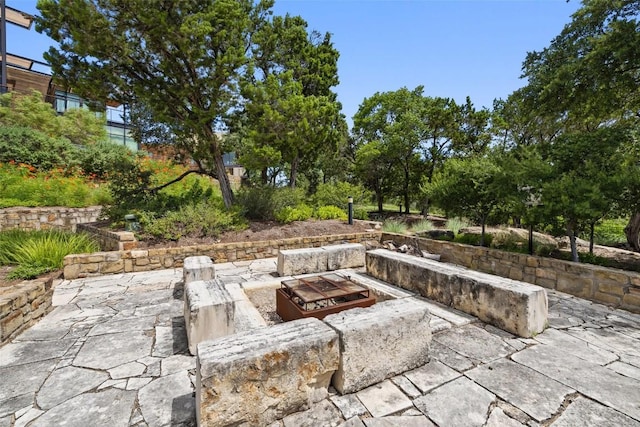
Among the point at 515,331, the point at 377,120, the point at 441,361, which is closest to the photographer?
the point at 441,361

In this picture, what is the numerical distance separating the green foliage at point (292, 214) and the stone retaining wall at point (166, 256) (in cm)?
159

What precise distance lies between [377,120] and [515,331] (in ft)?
45.1

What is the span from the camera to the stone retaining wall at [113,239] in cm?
593

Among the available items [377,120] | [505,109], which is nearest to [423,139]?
[377,120]

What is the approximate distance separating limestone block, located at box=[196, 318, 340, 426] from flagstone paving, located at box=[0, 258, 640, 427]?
0.14m

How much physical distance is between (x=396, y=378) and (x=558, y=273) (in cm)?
402

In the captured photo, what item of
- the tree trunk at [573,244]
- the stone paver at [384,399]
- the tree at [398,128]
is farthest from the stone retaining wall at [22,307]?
the tree at [398,128]

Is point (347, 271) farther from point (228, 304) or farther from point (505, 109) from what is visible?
point (505, 109)

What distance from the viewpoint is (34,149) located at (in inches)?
431

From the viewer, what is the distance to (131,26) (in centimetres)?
689

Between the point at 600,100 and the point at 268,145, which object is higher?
the point at 600,100

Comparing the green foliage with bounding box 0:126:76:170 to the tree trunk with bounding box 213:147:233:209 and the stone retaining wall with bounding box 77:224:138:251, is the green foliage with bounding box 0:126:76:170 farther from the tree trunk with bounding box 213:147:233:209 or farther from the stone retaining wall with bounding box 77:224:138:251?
the tree trunk with bounding box 213:147:233:209

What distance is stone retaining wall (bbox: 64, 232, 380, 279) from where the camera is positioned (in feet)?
16.9

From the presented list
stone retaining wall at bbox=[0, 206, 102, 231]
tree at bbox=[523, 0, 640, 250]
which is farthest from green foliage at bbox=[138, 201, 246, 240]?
tree at bbox=[523, 0, 640, 250]
